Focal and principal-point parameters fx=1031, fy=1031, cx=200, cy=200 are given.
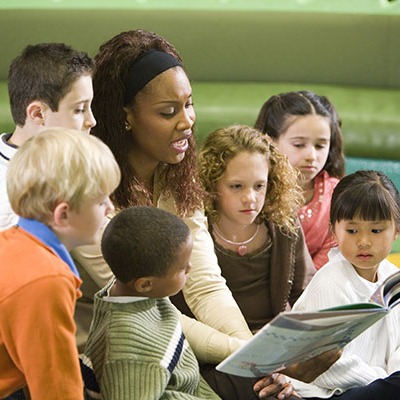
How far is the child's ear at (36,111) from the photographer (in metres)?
2.21

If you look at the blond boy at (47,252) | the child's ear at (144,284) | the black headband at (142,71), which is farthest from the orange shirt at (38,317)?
the black headband at (142,71)

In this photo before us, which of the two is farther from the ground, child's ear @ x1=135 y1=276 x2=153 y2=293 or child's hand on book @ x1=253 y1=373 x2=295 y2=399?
child's ear @ x1=135 y1=276 x2=153 y2=293

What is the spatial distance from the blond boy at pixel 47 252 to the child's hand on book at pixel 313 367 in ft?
1.97

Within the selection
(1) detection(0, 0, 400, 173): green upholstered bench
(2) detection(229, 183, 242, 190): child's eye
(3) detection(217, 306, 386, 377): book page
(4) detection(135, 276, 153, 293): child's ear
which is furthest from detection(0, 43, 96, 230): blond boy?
(1) detection(0, 0, 400, 173): green upholstered bench

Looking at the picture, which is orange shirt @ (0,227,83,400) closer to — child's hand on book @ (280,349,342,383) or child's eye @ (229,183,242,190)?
child's hand on book @ (280,349,342,383)

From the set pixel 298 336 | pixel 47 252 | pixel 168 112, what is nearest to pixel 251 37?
pixel 168 112

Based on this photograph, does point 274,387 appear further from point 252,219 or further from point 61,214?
point 61,214

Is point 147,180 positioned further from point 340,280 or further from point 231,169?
point 340,280

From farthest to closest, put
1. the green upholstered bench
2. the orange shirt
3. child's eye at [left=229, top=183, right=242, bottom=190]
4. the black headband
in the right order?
1. the green upholstered bench
2. child's eye at [left=229, top=183, right=242, bottom=190]
3. the black headband
4. the orange shirt

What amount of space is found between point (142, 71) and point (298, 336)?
0.79 metres

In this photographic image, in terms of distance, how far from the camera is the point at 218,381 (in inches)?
90.4

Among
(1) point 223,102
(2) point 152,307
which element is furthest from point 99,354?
(1) point 223,102

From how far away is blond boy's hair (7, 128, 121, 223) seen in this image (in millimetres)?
1719

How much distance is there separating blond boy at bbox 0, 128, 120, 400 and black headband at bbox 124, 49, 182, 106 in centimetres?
59
